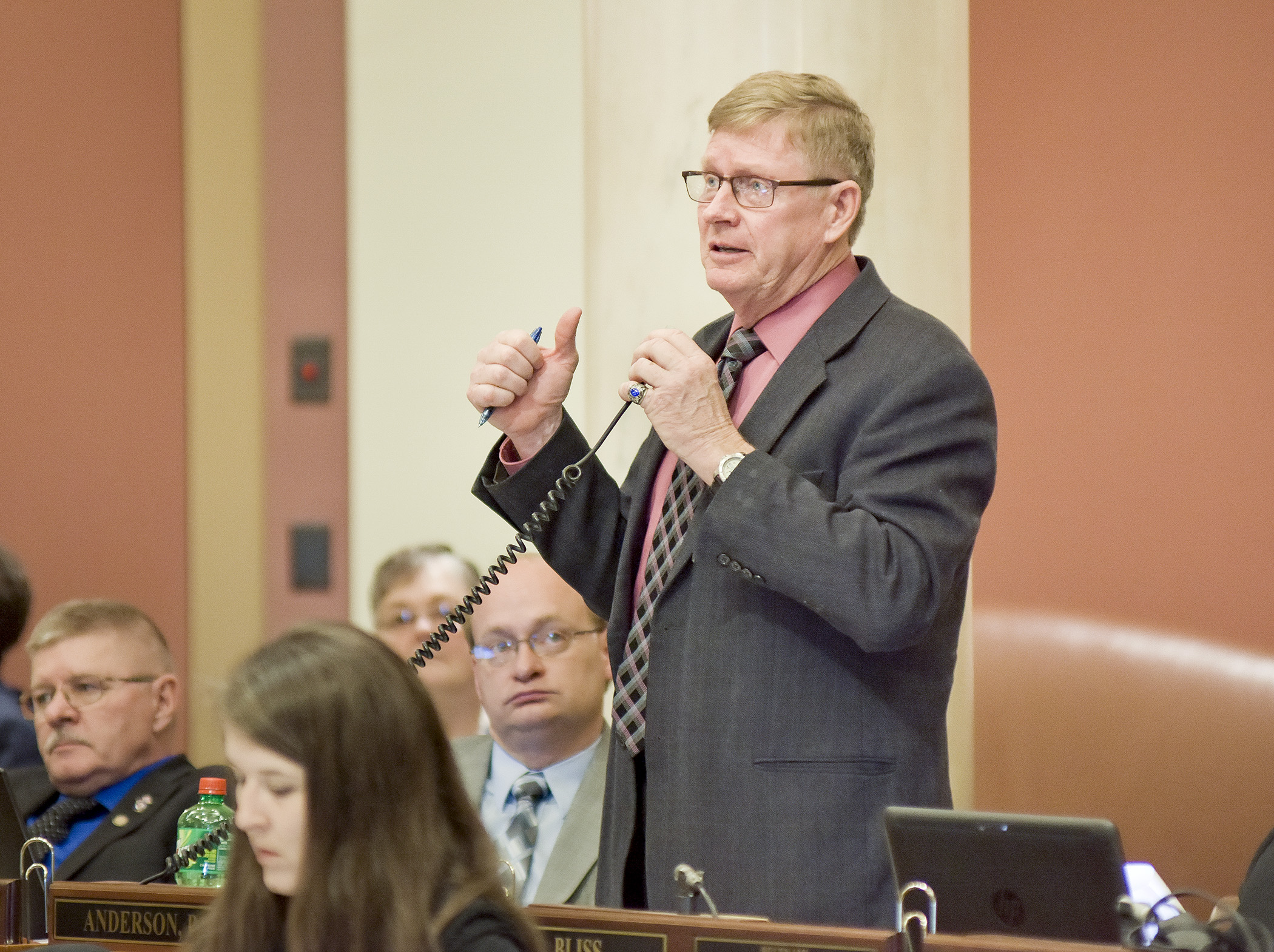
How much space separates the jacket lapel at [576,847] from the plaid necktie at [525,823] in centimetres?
7

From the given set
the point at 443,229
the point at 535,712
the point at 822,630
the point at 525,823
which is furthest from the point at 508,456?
the point at 443,229

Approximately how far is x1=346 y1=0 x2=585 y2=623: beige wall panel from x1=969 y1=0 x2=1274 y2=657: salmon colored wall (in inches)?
43.9

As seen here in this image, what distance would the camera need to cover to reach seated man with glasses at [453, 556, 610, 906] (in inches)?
107

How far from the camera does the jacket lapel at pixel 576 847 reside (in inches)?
100

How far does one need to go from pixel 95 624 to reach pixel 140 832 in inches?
16.9

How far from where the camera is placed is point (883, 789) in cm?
182

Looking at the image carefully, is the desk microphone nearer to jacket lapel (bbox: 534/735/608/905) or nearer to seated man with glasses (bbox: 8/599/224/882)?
jacket lapel (bbox: 534/735/608/905)

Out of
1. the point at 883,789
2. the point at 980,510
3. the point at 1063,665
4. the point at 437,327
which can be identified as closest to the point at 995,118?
the point at 1063,665

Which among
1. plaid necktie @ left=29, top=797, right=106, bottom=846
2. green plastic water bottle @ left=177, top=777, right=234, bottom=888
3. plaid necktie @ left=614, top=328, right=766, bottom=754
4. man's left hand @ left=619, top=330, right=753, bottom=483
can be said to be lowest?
plaid necktie @ left=29, top=797, right=106, bottom=846

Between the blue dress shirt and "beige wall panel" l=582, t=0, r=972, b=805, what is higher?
"beige wall panel" l=582, t=0, r=972, b=805

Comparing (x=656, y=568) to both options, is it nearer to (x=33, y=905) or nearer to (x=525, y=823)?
(x=33, y=905)

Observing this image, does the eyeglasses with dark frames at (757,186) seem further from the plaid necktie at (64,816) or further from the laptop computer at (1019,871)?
the plaid necktie at (64,816)

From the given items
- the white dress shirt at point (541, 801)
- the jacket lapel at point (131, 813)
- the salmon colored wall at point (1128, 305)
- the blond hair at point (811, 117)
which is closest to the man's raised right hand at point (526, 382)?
the blond hair at point (811, 117)

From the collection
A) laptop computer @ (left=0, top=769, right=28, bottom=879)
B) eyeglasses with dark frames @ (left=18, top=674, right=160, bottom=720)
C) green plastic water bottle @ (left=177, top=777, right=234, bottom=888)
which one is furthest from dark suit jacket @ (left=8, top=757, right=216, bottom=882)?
laptop computer @ (left=0, top=769, right=28, bottom=879)
